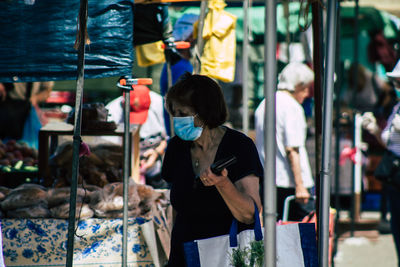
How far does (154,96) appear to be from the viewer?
20.1ft

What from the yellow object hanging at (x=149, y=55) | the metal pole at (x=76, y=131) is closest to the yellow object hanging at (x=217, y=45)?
the yellow object hanging at (x=149, y=55)

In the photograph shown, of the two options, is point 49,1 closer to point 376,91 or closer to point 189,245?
point 189,245

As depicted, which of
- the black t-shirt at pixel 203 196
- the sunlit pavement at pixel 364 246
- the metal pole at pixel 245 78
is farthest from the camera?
the sunlit pavement at pixel 364 246

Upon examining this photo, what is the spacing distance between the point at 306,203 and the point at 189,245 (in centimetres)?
230

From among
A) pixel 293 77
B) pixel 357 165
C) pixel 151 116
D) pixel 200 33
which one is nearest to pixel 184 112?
pixel 200 33

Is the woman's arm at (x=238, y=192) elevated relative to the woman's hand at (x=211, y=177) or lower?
lower

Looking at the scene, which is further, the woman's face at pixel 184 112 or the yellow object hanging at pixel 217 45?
the yellow object hanging at pixel 217 45

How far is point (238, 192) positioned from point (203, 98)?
1.57ft

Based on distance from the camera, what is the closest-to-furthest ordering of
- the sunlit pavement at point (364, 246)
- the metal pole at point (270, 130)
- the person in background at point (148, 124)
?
the metal pole at point (270, 130), the person in background at point (148, 124), the sunlit pavement at point (364, 246)

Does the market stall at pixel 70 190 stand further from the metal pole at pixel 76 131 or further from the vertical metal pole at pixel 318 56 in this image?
the vertical metal pole at pixel 318 56

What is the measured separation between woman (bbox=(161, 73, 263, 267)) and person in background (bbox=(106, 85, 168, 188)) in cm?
259

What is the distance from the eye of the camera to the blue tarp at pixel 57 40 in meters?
3.50

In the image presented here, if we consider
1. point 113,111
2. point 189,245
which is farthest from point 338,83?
point 189,245

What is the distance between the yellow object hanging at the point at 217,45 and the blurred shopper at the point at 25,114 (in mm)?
1580
